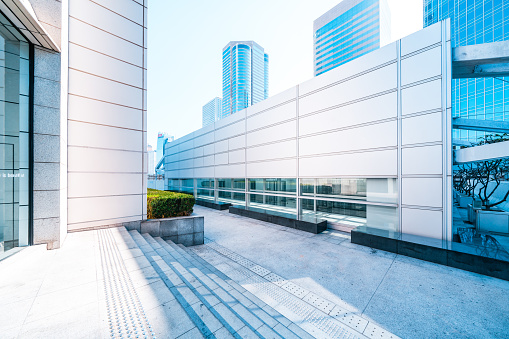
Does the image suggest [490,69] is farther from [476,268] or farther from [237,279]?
[237,279]

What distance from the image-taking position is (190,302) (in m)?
3.21

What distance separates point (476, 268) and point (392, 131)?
534 cm

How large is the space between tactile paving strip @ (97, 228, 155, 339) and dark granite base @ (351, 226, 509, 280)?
8138 millimetres

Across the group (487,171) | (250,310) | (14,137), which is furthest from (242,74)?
(250,310)

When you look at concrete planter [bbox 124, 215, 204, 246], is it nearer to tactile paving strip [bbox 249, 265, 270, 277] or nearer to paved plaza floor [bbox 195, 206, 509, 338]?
paved plaza floor [bbox 195, 206, 509, 338]

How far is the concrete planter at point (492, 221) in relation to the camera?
8250 millimetres

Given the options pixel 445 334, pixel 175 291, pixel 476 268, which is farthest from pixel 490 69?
pixel 175 291

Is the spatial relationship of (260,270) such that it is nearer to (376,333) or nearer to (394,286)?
(376,333)

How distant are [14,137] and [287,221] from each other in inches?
425

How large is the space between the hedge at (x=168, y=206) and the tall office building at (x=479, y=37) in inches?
2019

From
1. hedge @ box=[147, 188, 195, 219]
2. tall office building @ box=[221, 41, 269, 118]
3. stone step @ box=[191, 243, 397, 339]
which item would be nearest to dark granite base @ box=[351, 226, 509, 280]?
stone step @ box=[191, 243, 397, 339]

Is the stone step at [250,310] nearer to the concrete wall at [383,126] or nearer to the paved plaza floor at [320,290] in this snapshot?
the paved plaza floor at [320,290]

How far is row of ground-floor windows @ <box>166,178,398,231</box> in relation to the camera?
28.5 feet

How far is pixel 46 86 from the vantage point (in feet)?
17.5
